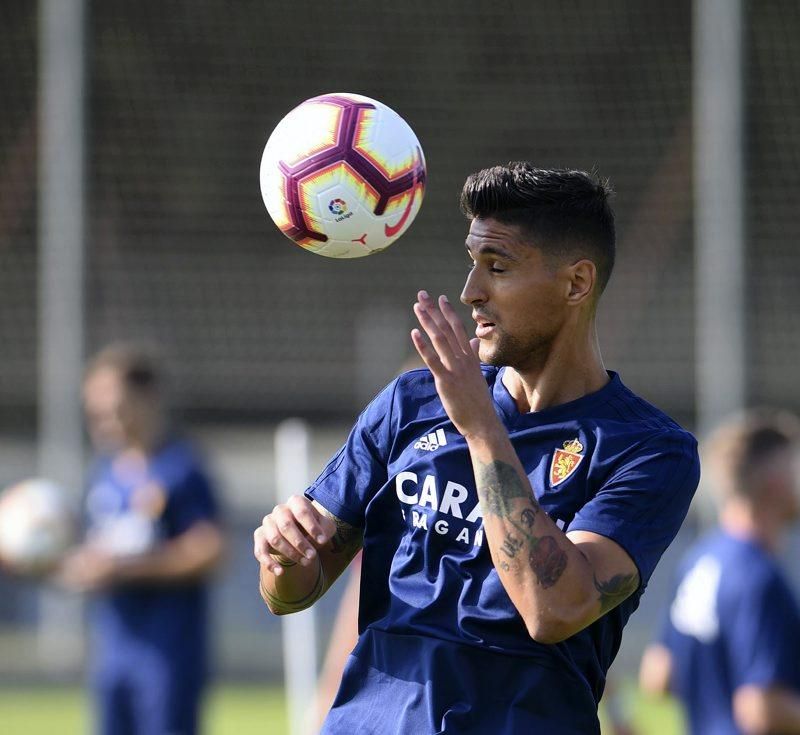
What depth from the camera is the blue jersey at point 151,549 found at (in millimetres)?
7480

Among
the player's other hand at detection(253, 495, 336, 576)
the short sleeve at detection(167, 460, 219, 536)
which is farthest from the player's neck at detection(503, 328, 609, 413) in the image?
the short sleeve at detection(167, 460, 219, 536)

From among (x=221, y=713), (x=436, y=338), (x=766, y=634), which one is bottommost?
(x=221, y=713)

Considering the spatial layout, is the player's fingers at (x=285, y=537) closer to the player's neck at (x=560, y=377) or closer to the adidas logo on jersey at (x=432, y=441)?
the adidas logo on jersey at (x=432, y=441)

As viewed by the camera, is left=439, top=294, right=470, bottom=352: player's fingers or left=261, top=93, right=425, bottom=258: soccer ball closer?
left=439, top=294, right=470, bottom=352: player's fingers

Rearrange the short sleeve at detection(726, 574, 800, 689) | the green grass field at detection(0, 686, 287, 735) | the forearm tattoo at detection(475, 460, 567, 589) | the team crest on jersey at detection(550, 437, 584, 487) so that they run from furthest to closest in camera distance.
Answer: the green grass field at detection(0, 686, 287, 735) < the short sleeve at detection(726, 574, 800, 689) < the team crest on jersey at detection(550, 437, 584, 487) < the forearm tattoo at detection(475, 460, 567, 589)

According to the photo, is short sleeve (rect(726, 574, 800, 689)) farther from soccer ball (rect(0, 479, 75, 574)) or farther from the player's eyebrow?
soccer ball (rect(0, 479, 75, 574))

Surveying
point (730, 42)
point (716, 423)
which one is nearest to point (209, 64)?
point (730, 42)

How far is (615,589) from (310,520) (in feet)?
2.25

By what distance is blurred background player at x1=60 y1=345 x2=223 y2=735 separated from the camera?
7434mm

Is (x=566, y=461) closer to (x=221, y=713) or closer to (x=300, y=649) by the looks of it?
(x=300, y=649)

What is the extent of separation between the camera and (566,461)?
129 inches

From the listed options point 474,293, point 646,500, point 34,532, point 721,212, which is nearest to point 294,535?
point 474,293

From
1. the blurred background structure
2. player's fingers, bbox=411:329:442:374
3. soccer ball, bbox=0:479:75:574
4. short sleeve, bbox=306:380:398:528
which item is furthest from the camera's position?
the blurred background structure

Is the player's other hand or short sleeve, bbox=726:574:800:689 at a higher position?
the player's other hand
